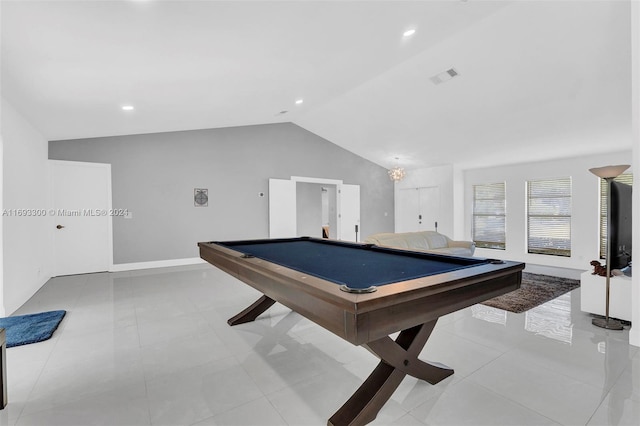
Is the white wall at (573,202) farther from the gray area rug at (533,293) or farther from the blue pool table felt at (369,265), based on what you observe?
the blue pool table felt at (369,265)

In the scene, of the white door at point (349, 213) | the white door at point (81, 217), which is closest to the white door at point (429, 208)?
the white door at point (349, 213)

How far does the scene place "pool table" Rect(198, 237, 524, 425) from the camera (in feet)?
3.71

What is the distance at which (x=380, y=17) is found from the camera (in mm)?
2928

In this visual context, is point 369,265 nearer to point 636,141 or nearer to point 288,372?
point 288,372

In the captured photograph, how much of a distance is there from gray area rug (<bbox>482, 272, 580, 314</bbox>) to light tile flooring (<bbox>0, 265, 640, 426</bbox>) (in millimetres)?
220

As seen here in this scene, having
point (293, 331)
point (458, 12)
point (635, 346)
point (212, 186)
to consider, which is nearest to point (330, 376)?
point (293, 331)

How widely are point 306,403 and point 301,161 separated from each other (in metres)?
6.41

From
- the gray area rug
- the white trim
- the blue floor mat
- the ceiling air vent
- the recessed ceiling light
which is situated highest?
the recessed ceiling light

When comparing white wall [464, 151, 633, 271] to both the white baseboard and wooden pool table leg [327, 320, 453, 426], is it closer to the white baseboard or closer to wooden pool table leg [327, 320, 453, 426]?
wooden pool table leg [327, 320, 453, 426]

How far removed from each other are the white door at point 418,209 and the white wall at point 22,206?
7.90 m

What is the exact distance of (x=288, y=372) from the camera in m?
2.11

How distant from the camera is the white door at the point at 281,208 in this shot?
718 centimetres

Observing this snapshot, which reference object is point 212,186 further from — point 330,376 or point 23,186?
point 330,376

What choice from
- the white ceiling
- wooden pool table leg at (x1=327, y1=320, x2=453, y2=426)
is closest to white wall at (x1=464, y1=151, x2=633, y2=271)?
the white ceiling
